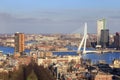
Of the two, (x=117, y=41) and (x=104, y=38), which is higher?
(x=104, y=38)

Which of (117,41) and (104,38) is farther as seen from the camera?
(117,41)

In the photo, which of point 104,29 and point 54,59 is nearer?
point 54,59

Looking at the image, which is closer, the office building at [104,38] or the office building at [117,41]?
the office building at [104,38]

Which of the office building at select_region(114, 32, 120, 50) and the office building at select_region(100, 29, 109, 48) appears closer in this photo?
the office building at select_region(100, 29, 109, 48)

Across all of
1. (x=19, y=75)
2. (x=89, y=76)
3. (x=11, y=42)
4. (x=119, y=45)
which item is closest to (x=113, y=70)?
(x=89, y=76)

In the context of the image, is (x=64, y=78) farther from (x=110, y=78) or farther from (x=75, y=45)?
(x=75, y=45)

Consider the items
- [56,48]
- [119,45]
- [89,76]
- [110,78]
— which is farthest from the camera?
[119,45]

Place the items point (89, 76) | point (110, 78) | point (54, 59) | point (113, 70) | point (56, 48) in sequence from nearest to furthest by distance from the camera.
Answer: point (110, 78) → point (89, 76) → point (113, 70) → point (54, 59) → point (56, 48)

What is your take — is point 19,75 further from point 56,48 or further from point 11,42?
point 11,42

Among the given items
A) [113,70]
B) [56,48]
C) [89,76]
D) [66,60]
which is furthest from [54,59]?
[56,48]
